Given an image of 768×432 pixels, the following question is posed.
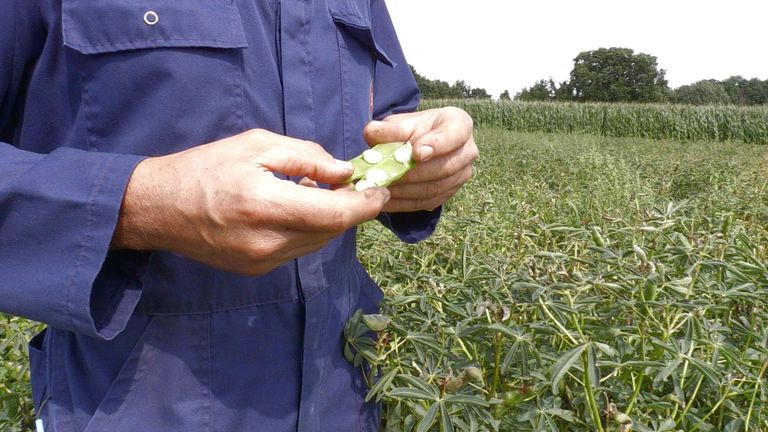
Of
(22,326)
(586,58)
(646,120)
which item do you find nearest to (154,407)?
(22,326)

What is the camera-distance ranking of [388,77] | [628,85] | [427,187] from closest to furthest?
[427,187] < [388,77] < [628,85]

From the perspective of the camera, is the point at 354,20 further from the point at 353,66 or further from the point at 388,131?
the point at 388,131

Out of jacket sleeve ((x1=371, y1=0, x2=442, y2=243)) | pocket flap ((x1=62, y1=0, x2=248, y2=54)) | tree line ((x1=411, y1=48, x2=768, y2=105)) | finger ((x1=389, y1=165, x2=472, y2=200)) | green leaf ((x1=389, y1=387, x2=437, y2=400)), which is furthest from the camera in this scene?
tree line ((x1=411, y1=48, x2=768, y2=105))

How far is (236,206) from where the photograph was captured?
2.07 ft

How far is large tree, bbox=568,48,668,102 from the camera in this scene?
4978cm

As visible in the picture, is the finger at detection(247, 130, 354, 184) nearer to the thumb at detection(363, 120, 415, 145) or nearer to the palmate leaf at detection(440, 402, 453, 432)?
the thumb at detection(363, 120, 415, 145)

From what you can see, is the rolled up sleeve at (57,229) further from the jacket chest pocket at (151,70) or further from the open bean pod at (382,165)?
the open bean pod at (382,165)

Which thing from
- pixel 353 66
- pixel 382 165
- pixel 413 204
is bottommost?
pixel 413 204

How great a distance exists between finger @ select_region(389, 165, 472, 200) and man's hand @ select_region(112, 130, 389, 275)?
0.80 feet

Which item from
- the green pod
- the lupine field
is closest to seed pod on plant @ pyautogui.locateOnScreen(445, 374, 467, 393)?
the lupine field

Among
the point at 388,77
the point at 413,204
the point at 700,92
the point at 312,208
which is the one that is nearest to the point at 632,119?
the point at 388,77

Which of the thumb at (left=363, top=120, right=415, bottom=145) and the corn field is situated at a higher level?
the thumb at (left=363, top=120, right=415, bottom=145)

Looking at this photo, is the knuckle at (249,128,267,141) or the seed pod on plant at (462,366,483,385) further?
the seed pod on plant at (462,366,483,385)

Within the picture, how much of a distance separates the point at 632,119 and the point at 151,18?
20.0 metres
